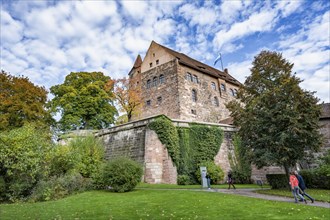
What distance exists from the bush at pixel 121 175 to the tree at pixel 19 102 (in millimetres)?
13224

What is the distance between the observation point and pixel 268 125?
51.1 feet

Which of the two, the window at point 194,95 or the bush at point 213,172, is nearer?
the bush at point 213,172

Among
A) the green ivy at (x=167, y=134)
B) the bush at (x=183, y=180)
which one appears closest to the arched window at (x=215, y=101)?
the green ivy at (x=167, y=134)

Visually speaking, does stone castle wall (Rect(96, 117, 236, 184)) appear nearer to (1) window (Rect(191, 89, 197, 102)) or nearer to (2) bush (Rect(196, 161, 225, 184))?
(2) bush (Rect(196, 161, 225, 184))

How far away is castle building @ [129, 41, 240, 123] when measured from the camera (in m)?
30.9

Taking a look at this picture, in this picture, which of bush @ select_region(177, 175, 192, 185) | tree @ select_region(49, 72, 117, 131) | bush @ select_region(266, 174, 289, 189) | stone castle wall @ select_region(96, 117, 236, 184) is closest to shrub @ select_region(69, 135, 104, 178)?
stone castle wall @ select_region(96, 117, 236, 184)

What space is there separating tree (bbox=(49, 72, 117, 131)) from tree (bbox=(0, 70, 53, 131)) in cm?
228

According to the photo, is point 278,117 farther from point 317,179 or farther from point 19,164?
point 19,164

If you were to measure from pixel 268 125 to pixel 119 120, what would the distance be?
21.3m

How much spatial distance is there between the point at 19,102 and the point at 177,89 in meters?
17.8

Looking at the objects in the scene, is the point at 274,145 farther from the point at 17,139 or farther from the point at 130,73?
the point at 130,73

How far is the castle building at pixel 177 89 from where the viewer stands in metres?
30.9

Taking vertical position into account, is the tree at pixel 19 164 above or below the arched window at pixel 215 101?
below

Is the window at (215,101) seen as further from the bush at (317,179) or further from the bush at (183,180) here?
the bush at (317,179)
